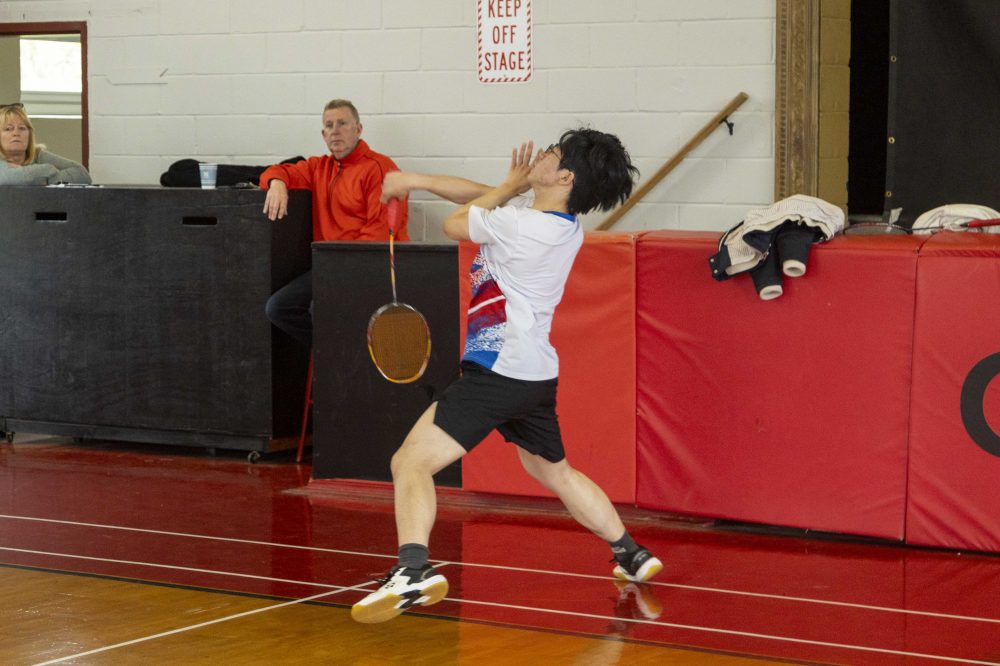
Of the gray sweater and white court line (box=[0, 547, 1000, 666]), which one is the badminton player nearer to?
white court line (box=[0, 547, 1000, 666])

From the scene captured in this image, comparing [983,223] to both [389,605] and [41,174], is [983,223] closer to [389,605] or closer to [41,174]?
[389,605]

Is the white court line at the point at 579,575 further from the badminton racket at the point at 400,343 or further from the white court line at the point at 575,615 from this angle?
the badminton racket at the point at 400,343

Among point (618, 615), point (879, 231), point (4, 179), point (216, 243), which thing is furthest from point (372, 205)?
point (618, 615)

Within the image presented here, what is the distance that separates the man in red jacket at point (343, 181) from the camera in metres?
8.16

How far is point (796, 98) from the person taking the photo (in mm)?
7922

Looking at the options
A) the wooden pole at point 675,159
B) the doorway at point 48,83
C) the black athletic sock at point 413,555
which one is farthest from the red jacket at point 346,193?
the doorway at point 48,83

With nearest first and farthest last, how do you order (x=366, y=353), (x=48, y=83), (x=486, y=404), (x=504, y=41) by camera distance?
(x=486, y=404) → (x=366, y=353) → (x=504, y=41) → (x=48, y=83)

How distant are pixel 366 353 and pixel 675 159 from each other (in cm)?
225

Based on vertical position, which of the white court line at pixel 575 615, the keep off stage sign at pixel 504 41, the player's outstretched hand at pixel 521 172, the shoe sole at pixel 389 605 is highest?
the keep off stage sign at pixel 504 41

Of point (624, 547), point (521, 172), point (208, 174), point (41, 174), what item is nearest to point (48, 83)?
point (41, 174)

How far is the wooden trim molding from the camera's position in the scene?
7.87m

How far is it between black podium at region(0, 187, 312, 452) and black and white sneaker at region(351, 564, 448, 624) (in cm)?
364

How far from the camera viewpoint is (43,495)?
708 centimetres

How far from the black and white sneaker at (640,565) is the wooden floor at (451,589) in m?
0.06
